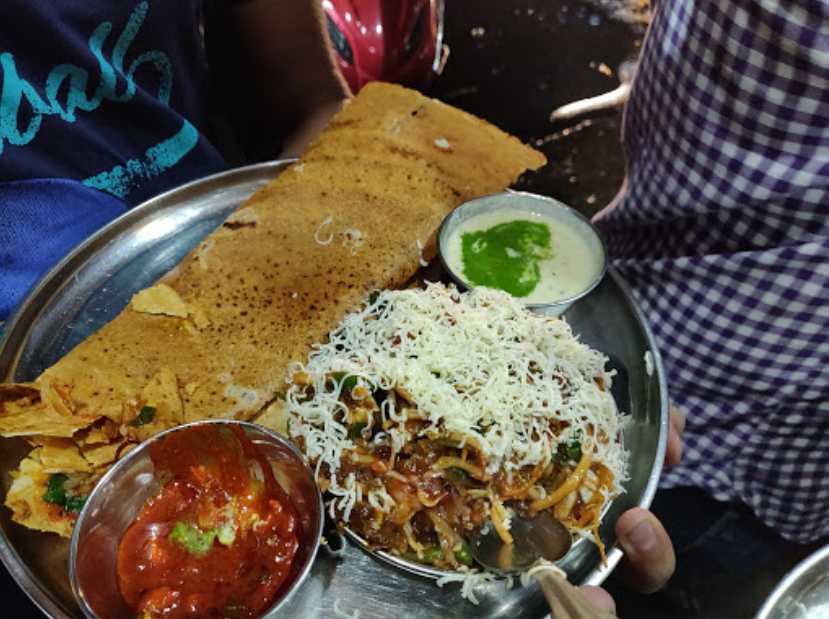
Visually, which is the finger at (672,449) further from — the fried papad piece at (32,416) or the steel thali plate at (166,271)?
the fried papad piece at (32,416)

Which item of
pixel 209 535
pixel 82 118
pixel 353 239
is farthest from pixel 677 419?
pixel 82 118

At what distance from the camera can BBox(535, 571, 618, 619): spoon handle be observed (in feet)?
4.66

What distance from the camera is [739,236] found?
6.61ft

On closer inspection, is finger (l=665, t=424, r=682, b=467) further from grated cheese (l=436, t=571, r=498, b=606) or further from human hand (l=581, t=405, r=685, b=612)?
grated cheese (l=436, t=571, r=498, b=606)

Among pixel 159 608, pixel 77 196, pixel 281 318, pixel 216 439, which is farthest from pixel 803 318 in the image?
pixel 77 196

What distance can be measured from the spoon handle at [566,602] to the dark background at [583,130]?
1127 millimetres

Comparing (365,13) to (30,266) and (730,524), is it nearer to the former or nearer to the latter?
(30,266)

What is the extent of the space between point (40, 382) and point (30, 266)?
574mm

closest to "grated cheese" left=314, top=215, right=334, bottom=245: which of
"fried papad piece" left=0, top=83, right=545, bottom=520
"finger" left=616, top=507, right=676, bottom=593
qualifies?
"fried papad piece" left=0, top=83, right=545, bottom=520

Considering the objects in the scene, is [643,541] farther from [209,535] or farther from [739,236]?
[209,535]

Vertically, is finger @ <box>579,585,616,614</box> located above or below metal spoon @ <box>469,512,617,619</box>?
below

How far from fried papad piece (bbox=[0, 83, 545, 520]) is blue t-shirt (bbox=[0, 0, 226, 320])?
0.46 meters

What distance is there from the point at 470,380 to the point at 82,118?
5.22ft

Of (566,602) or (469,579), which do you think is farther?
(469,579)
